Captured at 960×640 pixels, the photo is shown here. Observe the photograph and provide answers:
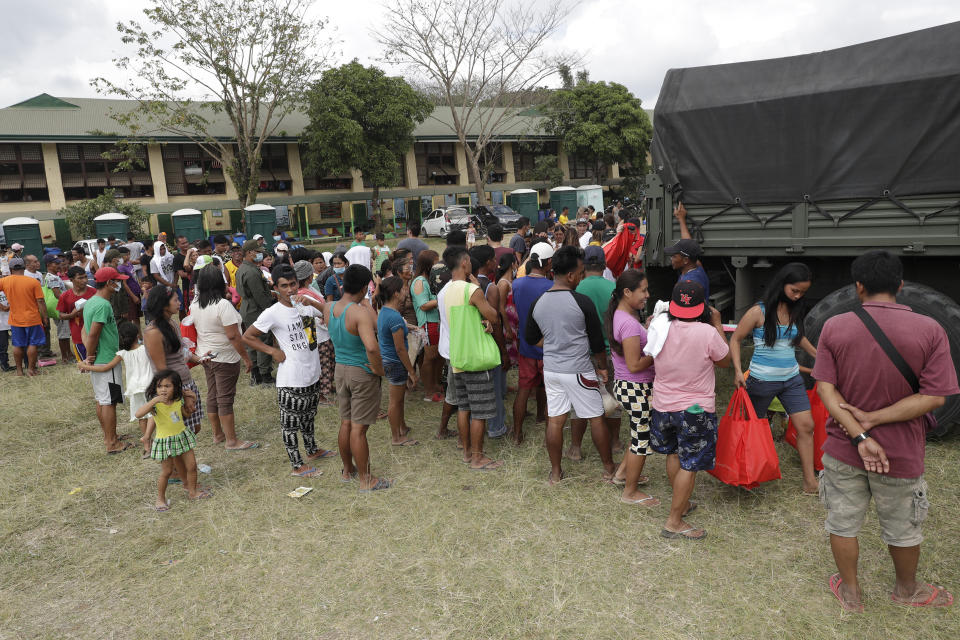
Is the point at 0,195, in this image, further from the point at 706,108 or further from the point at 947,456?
the point at 947,456

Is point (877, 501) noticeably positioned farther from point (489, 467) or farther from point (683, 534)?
point (489, 467)

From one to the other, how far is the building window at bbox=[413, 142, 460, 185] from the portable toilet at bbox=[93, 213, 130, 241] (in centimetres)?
1647

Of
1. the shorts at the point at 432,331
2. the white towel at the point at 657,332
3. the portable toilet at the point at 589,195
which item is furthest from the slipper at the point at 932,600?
the portable toilet at the point at 589,195

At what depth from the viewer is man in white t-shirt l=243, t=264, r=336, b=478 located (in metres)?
4.97

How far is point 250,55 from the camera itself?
23.9 metres

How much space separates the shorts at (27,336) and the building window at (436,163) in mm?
26982

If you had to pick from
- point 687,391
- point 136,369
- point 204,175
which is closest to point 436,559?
point 687,391

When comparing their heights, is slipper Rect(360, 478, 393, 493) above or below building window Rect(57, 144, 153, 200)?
below

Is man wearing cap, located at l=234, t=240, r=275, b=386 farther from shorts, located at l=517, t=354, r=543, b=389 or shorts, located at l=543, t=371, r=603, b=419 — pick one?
shorts, located at l=543, t=371, r=603, b=419

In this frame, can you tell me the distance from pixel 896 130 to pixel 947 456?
2513 mm

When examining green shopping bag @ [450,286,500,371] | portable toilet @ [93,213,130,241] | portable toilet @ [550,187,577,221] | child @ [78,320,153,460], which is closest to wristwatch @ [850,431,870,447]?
green shopping bag @ [450,286,500,371]

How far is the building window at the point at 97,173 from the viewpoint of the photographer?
84.7 feet

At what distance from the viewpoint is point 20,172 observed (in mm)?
24828

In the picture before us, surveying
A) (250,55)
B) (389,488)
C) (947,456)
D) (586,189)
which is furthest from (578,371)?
(586,189)
